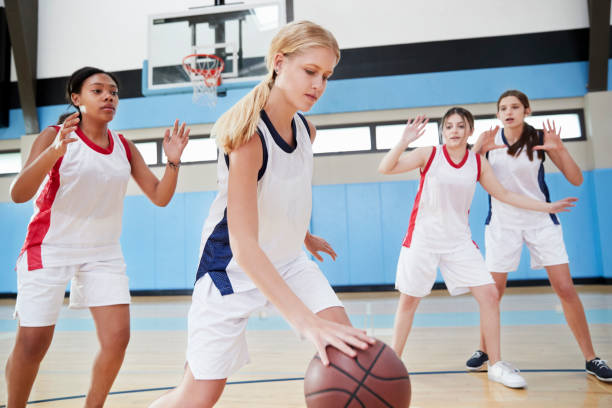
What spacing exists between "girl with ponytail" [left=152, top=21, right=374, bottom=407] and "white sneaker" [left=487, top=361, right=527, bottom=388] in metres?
1.67

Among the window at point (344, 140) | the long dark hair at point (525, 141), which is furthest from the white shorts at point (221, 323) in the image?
the window at point (344, 140)

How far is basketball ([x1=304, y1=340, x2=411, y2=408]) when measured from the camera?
1.22 metres

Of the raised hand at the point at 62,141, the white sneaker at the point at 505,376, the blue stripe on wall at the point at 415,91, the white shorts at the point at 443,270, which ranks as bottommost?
the white sneaker at the point at 505,376

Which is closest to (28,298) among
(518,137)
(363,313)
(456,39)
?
(518,137)

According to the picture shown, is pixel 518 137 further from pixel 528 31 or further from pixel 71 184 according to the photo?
pixel 528 31

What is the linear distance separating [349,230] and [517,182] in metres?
4.86

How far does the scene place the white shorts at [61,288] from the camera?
210 cm

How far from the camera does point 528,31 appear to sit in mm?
7863

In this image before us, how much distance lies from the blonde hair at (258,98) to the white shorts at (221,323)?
482 mm

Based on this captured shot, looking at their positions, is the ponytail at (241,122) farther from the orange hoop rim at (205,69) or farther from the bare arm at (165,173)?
the orange hoop rim at (205,69)

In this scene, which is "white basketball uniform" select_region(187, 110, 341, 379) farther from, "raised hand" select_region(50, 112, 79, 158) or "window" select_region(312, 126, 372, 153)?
"window" select_region(312, 126, 372, 153)

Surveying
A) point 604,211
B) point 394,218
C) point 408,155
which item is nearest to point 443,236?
point 408,155

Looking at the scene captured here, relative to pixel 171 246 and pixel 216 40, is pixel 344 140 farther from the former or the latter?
pixel 171 246

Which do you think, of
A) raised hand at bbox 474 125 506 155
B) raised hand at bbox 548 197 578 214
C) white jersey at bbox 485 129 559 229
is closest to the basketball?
raised hand at bbox 548 197 578 214
